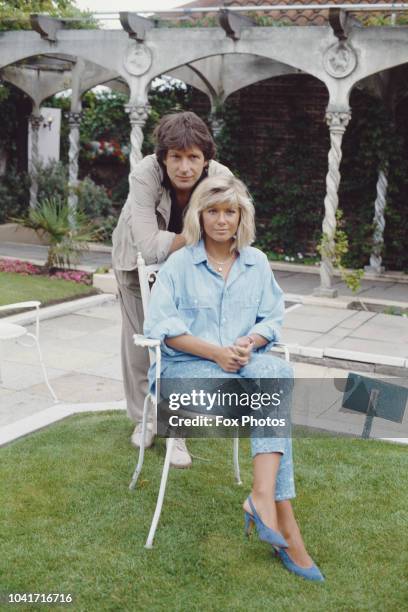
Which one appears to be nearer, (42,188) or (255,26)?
(255,26)

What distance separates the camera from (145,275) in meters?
3.65

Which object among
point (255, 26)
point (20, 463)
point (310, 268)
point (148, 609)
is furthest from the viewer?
point (310, 268)

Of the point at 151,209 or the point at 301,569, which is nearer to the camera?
the point at 301,569

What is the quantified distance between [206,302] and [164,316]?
19 centimetres

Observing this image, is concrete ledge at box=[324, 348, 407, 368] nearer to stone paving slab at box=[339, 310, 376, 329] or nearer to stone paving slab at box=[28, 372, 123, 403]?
stone paving slab at box=[339, 310, 376, 329]

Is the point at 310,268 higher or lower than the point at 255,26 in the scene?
lower

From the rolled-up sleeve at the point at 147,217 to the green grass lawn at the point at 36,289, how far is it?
4.81 m

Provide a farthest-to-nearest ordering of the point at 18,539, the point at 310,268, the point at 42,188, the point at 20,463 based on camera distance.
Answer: the point at 42,188 < the point at 310,268 < the point at 20,463 < the point at 18,539

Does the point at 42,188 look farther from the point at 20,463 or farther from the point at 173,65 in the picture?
the point at 20,463

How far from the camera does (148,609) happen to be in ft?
8.79

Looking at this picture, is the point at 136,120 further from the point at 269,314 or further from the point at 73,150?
the point at 269,314

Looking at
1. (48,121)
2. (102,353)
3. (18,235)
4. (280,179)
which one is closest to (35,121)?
(48,121)

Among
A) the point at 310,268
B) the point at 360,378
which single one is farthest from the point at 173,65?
the point at 360,378

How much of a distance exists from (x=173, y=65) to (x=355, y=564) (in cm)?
803
